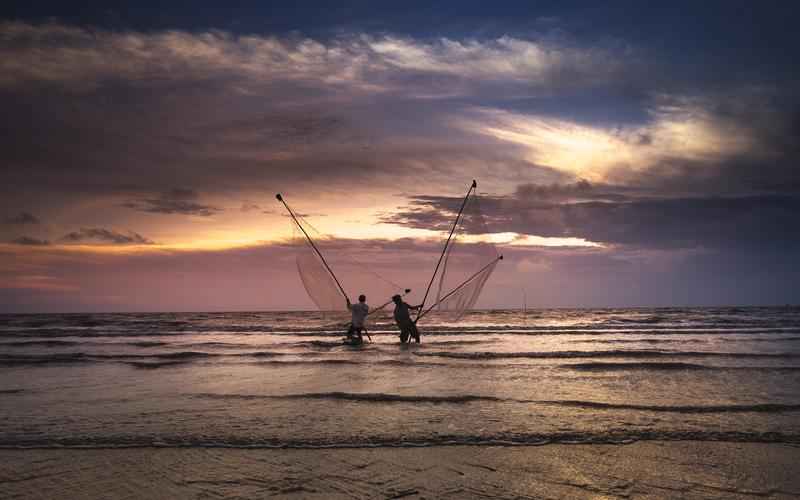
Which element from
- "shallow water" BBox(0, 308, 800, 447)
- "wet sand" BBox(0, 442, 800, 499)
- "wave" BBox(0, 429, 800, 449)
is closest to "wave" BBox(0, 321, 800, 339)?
"shallow water" BBox(0, 308, 800, 447)

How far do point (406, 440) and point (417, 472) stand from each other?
1332 millimetres

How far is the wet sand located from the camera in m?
5.14

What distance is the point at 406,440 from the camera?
23.0 ft

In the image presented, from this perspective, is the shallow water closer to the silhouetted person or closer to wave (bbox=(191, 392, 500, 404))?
wave (bbox=(191, 392, 500, 404))

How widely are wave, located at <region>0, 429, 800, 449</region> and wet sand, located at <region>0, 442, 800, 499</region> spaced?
197mm

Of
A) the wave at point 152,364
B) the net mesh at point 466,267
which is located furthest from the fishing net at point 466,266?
the wave at point 152,364

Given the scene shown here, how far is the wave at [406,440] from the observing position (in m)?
6.82

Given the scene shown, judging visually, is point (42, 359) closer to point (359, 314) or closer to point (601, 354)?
point (359, 314)

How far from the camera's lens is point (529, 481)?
5406 millimetres

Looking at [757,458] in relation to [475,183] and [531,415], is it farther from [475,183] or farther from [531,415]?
[475,183]

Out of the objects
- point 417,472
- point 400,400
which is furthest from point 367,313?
point 417,472

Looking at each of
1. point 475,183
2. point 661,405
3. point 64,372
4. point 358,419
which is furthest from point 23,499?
point 475,183

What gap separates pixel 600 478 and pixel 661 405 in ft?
15.9

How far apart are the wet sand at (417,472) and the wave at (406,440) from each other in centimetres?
20
